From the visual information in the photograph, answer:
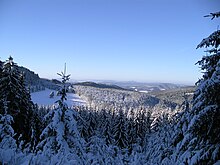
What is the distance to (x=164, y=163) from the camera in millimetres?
A: 9633

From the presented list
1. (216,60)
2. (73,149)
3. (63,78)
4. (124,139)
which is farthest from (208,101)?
(124,139)

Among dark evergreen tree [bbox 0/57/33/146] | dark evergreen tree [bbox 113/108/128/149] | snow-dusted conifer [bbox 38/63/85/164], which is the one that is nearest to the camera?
snow-dusted conifer [bbox 38/63/85/164]

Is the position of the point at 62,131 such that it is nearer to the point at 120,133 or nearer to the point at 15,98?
the point at 15,98

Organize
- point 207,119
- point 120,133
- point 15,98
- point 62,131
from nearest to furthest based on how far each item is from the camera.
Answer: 1. point 207,119
2. point 62,131
3. point 15,98
4. point 120,133

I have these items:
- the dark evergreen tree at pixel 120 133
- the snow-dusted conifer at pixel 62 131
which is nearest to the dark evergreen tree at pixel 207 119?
the snow-dusted conifer at pixel 62 131

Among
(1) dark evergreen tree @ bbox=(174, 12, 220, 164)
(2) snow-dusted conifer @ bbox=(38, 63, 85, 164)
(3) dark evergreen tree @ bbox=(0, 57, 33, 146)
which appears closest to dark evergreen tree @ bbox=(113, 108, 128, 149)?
(3) dark evergreen tree @ bbox=(0, 57, 33, 146)

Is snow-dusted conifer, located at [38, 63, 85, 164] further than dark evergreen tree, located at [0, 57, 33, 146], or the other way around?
dark evergreen tree, located at [0, 57, 33, 146]

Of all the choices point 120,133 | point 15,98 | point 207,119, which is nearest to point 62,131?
point 207,119

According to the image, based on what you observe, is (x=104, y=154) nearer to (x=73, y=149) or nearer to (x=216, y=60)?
(x=73, y=149)

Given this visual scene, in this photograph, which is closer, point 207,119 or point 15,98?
point 207,119

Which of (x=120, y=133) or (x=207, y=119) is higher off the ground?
(x=207, y=119)

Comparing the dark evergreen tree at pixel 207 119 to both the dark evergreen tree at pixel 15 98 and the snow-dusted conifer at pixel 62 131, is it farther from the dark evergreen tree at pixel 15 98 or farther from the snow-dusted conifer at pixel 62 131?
the dark evergreen tree at pixel 15 98

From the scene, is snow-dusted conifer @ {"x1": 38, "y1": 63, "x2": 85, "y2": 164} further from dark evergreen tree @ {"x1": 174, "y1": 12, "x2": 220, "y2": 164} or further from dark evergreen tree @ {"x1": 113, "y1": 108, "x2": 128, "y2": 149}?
dark evergreen tree @ {"x1": 113, "y1": 108, "x2": 128, "y2": 149}

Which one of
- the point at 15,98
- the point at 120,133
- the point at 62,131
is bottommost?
the point at 120,133
